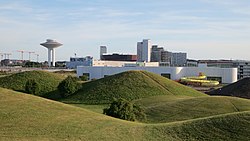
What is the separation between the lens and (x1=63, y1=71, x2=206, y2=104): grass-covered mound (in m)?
50.4

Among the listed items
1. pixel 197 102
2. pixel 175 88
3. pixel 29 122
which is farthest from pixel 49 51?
pixel 29 122

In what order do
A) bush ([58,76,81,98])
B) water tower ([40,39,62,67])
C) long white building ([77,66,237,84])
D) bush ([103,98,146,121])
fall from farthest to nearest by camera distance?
1. water tower ([40,39,62,67])
2. long white building ([77,66,237,84])
3. bush ([58,76,81,98])
4. bush ([103,98,146,121])

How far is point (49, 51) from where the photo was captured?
177500 millimetres

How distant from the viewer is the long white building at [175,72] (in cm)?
9775

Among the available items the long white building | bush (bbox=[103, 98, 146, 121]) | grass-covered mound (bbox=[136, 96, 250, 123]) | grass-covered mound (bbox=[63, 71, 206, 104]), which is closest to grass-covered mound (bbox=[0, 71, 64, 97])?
grass-covered mound (bbox=[63, 71, 206, 104])

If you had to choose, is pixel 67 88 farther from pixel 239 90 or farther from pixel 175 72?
pixel 175 72

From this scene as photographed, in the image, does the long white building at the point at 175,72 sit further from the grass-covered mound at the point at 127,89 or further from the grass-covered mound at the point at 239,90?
the grass-covered mound at the point at 127,89

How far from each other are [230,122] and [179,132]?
2.77 m

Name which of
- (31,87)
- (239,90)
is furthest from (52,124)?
(239,90)

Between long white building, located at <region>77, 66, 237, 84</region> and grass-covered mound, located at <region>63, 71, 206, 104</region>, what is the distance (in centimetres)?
3739

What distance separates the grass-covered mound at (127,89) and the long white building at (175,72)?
37389 mm

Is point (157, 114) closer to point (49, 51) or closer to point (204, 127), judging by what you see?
point (204, 127)

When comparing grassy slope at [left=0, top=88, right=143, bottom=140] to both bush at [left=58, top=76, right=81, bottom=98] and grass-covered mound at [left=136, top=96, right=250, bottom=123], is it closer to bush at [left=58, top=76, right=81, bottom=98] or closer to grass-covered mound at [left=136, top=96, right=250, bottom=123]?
grass-covered mound at [left=136, top=96, right=250, bottom=123]

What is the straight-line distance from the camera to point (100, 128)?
19578 mm
